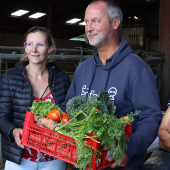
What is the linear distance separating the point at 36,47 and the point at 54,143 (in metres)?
1.19

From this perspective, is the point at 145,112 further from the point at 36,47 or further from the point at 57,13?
the point at 57,13

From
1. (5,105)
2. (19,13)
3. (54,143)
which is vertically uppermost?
(19,13)

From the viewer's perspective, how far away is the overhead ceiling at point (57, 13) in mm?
14781

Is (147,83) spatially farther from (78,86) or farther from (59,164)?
(59,164)

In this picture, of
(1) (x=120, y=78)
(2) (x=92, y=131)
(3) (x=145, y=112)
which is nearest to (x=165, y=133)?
(3) (x=145, y=112)

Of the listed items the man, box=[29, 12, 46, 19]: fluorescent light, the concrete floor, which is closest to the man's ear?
the man

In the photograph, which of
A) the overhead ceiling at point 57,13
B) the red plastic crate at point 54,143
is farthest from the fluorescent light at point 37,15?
the red plastic crate at point 54,143

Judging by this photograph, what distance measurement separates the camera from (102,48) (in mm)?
1882

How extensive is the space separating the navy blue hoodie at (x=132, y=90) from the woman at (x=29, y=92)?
1.86 feet

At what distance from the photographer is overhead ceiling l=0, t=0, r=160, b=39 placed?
14781 mm

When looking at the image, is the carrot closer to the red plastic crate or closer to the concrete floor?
the red plastic crate

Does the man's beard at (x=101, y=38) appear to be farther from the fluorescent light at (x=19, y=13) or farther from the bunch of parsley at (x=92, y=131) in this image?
the fluorescent light at (x=19, y=13)

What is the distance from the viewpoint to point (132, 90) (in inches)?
65.6

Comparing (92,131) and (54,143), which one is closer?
(92,131)
